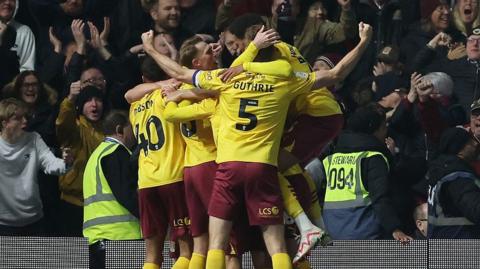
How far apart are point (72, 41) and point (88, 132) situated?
3.94ft

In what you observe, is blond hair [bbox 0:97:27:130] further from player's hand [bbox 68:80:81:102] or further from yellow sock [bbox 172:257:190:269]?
yellow sock [bbox 172:257:190:269]

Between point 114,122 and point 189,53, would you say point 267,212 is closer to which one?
point 189,53

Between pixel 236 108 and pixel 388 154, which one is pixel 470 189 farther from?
pixel 236 108

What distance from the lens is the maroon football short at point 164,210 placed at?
41.2 ft

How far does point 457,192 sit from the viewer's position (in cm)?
1385

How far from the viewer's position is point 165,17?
15.3 meters

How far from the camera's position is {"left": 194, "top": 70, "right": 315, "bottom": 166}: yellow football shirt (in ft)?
37.6

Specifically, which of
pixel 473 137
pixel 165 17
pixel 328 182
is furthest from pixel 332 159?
pixel 165 17

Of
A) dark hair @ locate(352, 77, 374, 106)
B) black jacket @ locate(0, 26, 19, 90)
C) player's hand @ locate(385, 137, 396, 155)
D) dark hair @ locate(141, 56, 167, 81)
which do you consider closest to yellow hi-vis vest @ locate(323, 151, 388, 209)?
player's hand @ locate(385, 137, 396, 155)

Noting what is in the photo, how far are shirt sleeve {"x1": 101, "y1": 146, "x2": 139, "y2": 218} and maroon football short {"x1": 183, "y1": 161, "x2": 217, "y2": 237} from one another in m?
1.67

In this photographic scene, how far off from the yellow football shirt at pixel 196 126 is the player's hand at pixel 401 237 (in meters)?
2.59

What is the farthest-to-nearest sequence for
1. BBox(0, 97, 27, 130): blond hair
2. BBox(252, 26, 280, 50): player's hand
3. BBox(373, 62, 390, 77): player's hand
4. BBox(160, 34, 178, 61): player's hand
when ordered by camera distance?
1. BBox(373, 62, 390, 77): player's hand
2. BBox(160, 34, 178, 61): player's hand
3. BBox(0, 97, 27, 130): blond hair
4. BBox(252, 26, 280, 50): player's hand

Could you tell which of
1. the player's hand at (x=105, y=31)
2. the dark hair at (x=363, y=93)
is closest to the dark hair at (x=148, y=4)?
the player's hand at (x=105, y=31)

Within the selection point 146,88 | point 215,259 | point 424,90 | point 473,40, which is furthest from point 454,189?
point 215,259
